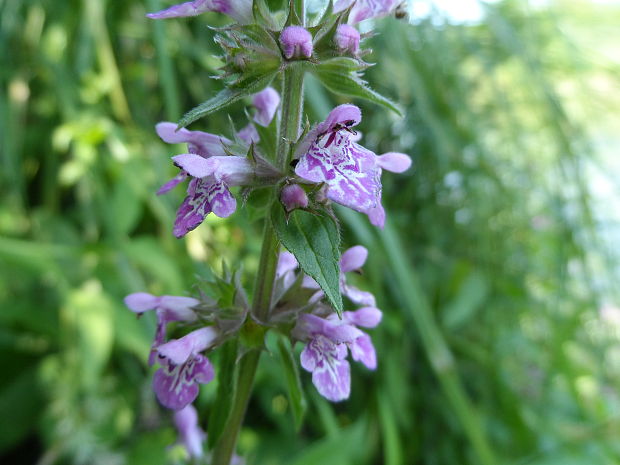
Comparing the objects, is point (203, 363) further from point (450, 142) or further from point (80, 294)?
point (450, 142)

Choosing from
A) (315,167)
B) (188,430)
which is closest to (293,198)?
(315,167)

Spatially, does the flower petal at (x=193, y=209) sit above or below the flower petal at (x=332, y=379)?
above

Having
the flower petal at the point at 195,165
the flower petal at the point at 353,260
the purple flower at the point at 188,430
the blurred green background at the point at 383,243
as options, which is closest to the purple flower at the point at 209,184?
the flower petal at the point at 195,165

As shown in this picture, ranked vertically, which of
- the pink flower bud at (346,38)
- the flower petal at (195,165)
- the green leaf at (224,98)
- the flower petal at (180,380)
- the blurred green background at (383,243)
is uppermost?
the pink flower bud at (346,38)

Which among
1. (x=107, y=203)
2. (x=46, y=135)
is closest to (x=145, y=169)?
(x=107, y=203)

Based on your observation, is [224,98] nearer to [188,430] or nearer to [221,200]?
[221,200]

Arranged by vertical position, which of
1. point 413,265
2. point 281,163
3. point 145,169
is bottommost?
point 413,265

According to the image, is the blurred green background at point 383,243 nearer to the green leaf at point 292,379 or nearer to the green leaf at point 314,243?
the green leaf at point 292,379
